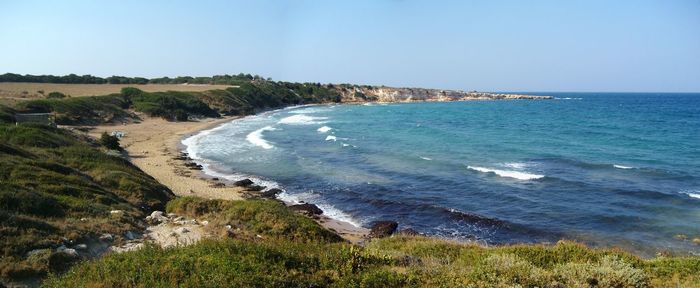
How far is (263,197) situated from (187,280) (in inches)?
683

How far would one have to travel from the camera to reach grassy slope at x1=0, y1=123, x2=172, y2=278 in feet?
33.4

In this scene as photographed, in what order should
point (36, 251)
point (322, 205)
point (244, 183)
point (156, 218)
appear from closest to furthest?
point (36, 251), point (156, 218), point (322, 205), point (244, 183)

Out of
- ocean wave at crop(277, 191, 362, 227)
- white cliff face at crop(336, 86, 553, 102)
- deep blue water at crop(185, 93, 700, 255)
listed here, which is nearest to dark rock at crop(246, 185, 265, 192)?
ocean wave at crop(277, 191, 362, 227)

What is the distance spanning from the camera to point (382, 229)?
19.6 meters

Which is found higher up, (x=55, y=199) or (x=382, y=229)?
(x=55, y=199)

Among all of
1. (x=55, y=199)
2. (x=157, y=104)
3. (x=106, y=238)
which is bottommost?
(x=106, y=238)

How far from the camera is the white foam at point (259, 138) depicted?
4521 centimetres

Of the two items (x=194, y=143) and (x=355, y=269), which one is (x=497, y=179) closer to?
(x=355, y=269)

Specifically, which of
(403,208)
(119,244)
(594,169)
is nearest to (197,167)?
(403,208)

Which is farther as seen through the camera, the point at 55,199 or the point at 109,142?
the point at 109,142

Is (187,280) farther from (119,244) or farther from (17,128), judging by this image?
(17,128)

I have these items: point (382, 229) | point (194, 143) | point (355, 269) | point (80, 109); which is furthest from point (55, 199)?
point (80, 109)

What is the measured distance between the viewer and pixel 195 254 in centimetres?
882

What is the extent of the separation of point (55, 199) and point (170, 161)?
20.2 m
